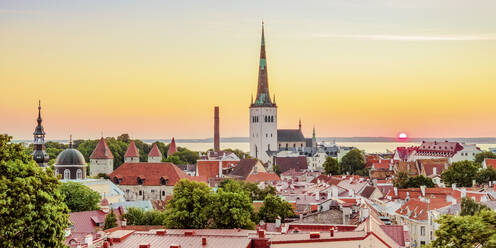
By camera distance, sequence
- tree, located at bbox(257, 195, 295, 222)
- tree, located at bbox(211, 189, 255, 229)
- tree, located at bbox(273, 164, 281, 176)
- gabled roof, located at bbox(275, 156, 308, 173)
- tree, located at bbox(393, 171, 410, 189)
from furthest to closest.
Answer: gabled roof, located at bbox(275, 156, 308, 173)
tree, located at bbox(273, 164, 281, 176)
tree, located at bbox(393, 171, 410, 189)
tree, located at bbox(257, 195, 295, 222)
tree, located at bbox(211, 189, 255, 229)

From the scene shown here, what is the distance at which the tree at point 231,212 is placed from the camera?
39.0m

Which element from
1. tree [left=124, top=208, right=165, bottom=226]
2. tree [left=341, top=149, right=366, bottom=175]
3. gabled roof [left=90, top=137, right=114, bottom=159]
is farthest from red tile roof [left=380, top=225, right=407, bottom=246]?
tree [left=341, top=149, right=366, bottom=175]

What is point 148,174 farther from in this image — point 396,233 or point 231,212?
point 396,233

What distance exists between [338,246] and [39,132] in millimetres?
53941

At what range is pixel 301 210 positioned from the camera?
163ft

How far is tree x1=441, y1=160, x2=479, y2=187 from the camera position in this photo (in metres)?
72.9

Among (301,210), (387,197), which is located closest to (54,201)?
(301,210)

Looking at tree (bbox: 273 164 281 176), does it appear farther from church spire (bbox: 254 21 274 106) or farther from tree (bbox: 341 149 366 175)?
church spire (bbox: 254 21 274 106)

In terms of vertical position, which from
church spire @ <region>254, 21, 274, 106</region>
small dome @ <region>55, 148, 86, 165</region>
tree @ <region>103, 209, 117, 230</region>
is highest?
church spire @ <region>254, 21, 274, 106</region>

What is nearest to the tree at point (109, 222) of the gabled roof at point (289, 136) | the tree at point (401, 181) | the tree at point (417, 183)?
the tree at point (417, 183)

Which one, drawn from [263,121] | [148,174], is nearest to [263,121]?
[263,121]

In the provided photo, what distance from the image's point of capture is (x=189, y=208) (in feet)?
136

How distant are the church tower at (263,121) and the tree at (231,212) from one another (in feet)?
349

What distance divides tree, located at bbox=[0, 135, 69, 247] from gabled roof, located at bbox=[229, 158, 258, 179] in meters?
72.0
